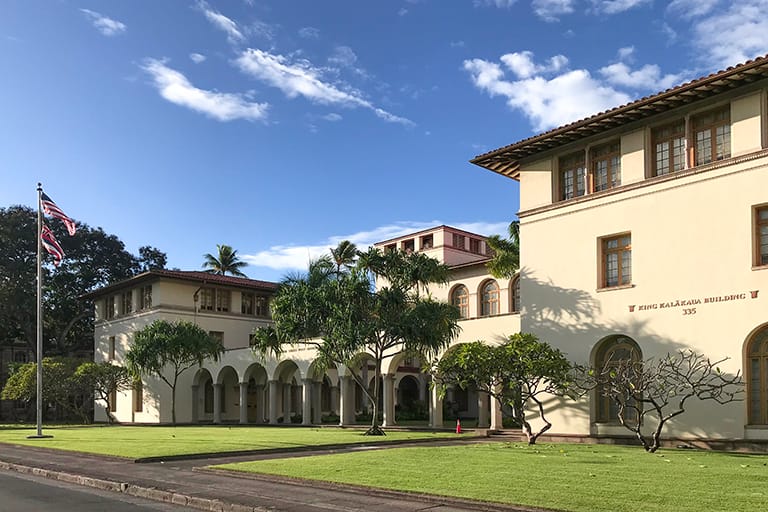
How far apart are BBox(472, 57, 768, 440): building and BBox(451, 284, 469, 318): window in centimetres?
1287

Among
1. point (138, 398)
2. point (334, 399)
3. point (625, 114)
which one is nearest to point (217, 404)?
point (138, 398)

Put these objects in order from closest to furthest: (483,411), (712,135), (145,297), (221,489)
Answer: (221,489) → (712,135) → (483,411) → (145,297)

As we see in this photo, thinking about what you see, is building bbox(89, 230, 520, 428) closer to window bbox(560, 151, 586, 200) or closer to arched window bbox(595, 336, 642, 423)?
window bbox(560, 151, 586, 200)

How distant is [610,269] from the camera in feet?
80.3

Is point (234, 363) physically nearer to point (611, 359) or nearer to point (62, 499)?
point (611, 359)

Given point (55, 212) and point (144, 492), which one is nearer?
point (144, 492)

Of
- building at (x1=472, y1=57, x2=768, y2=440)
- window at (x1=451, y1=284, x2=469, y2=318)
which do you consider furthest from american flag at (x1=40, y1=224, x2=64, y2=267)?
window at (x1=451, y1=284, x2=469, y2=318)

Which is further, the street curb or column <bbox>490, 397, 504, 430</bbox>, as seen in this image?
column <bbox>490, 397, 504, 430</bbox>

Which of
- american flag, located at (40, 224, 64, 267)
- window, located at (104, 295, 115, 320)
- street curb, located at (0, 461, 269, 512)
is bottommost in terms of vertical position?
street curb, located at (0, 461, 269, 512)

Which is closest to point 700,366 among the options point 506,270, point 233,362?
point 506,270

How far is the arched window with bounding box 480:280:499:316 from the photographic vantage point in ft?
125

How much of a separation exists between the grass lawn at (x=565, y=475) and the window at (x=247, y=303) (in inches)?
1368

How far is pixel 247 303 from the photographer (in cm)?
5378

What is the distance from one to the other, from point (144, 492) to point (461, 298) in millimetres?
27528
